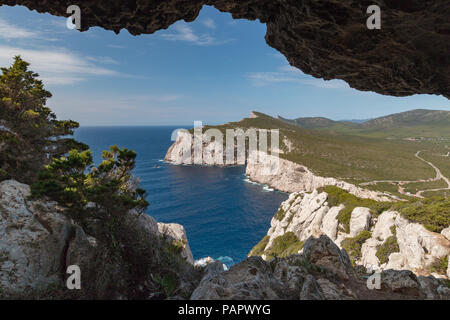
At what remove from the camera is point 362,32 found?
8.72 metres

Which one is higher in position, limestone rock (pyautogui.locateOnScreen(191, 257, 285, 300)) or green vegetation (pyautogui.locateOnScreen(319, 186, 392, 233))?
limestone rock (pyautogui.locateOnScreen(191, 257, 285, 300))

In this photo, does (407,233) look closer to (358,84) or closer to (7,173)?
(358,84)

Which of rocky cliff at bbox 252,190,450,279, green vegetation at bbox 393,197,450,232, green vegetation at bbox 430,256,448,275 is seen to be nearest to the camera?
green vegetation at bbox 430,256,448,275

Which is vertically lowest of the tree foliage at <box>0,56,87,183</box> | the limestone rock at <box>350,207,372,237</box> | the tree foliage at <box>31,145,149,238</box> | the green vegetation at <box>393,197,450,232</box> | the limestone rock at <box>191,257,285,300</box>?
the limestone rock at <box>350,207,372,237</box>

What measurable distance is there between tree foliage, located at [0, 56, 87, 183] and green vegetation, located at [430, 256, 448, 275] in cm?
2586

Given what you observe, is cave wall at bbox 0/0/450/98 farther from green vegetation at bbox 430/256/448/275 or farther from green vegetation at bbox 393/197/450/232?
green vegetation at bbox 393/197/450/232

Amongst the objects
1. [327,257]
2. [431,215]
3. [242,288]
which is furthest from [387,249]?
[242,288]

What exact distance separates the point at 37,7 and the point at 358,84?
17.7m

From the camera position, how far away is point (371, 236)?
2278 centimetres

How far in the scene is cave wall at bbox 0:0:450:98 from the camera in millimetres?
7480

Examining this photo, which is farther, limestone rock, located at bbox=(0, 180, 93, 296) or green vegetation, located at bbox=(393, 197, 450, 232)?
green vegetation, located at bbox=(393, 197, 450, 232)

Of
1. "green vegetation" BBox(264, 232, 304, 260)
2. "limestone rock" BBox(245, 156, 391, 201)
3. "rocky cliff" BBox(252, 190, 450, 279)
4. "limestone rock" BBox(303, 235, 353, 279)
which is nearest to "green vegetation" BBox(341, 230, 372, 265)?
"rocky cliff" BBox(252, 190, 450, 279)

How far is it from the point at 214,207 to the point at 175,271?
196 feet
